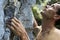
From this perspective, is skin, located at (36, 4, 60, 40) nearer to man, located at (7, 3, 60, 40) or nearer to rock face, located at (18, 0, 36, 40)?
man, located at (7, 3, 60, 40)

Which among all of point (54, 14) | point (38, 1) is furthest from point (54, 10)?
point (38, 1)

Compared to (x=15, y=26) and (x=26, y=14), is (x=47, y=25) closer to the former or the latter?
(x=15, y=26)

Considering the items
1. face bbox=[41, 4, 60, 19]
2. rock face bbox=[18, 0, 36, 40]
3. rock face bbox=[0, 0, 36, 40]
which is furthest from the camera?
rock face bbox=[18, 0, 36, 40]

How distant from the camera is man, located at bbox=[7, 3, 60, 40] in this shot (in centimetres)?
291

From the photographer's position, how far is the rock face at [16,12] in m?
3.24

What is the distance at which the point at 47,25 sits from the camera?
9.87 feet

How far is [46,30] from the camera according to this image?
10.1ft

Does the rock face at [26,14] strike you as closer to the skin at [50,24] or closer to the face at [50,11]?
the skin at [50,24]

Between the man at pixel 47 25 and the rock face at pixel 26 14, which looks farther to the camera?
the rock face at pixel 26 14

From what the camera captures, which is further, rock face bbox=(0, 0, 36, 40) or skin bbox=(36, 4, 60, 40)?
rock face bbox=(0, 0, 36, 40)

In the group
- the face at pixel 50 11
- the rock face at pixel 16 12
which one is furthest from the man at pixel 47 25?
the rock face at pixel 16 12

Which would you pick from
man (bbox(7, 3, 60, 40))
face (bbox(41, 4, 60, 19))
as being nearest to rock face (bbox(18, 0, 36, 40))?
man (bbox(7, 3, 60, 40))

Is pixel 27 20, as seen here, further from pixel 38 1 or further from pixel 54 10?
pixel 38 1

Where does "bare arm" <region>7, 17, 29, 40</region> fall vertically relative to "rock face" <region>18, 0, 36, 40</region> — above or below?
above
